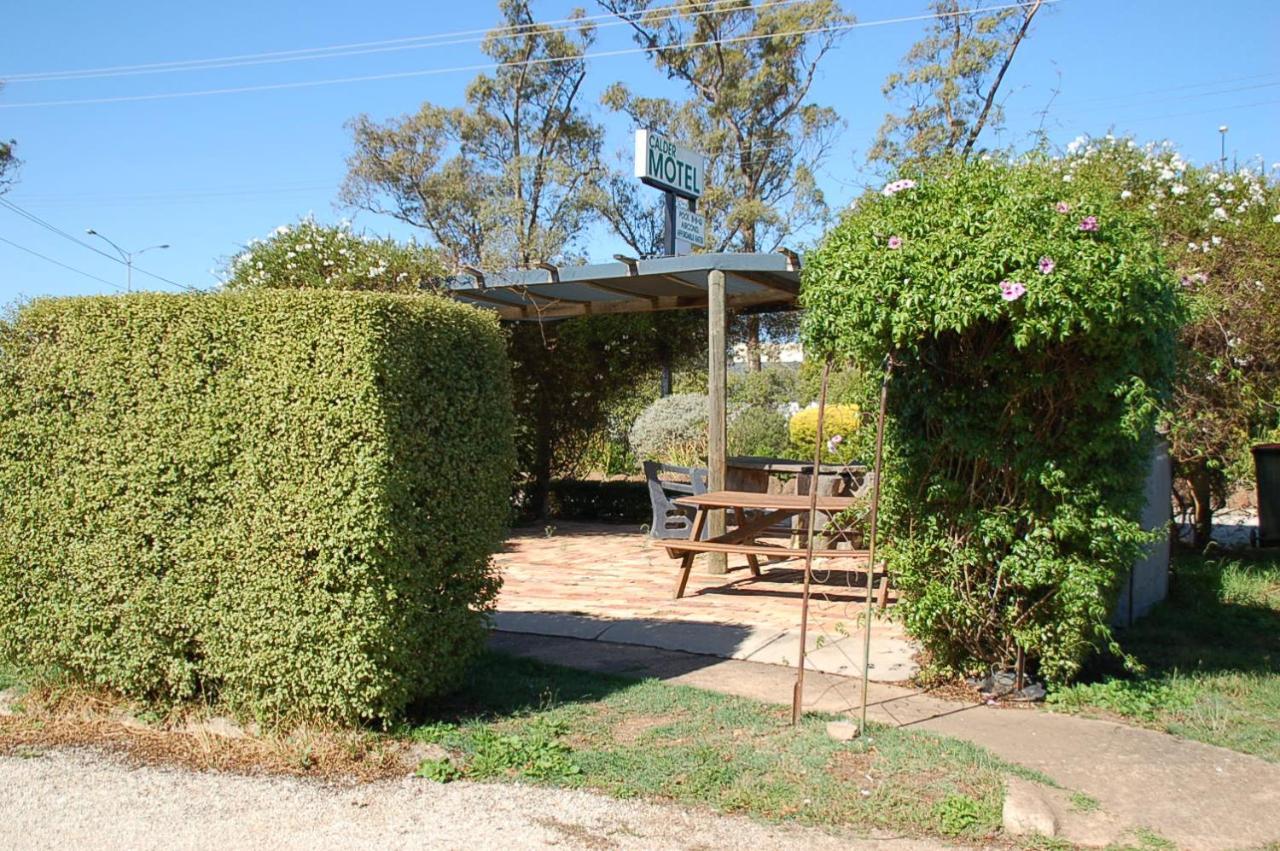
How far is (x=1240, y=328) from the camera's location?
7926mm

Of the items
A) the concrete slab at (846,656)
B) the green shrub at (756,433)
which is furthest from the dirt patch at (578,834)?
the green shrub at (756,433)

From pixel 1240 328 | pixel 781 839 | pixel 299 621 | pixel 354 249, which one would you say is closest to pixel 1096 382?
pixel 781 839

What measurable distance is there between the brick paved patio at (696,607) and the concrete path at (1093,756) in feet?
1.12

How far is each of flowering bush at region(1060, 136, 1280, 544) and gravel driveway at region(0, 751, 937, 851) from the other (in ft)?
17.6

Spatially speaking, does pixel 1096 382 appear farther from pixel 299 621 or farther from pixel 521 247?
pixel 521 247

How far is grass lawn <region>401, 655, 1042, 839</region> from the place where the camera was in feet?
12.7

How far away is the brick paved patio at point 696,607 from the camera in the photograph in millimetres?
6207

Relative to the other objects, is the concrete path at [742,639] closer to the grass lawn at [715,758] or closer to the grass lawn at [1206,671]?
the grass lawn at [715,758]

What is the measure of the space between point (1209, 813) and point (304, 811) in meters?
3.35

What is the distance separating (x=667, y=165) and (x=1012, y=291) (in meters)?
6.55

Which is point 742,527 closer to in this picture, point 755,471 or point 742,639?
point 755,471

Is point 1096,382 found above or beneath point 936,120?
beneath

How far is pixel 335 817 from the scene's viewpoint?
3.84 metres

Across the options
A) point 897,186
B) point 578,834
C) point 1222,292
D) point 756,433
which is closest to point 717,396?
point 1222,292
